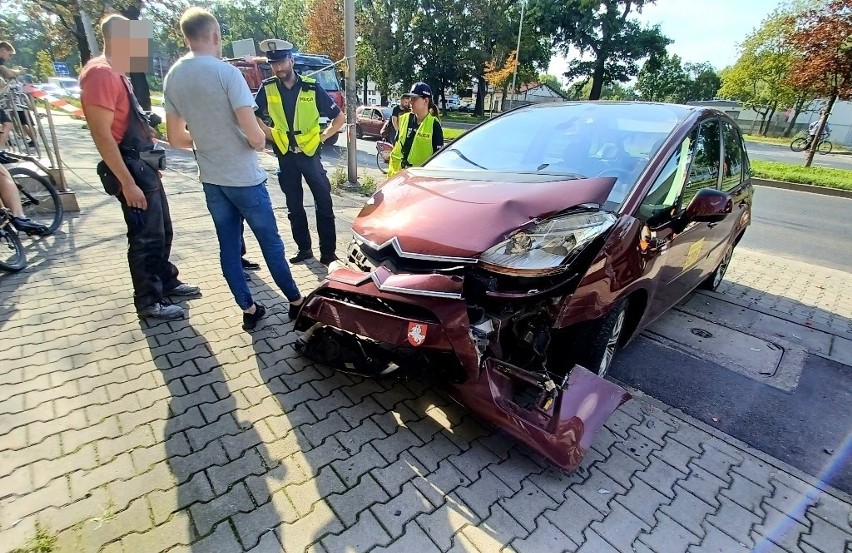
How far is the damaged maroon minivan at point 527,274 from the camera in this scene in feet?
6.50

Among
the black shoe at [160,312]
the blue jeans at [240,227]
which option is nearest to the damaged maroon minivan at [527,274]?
the blue jeans at [240,227]

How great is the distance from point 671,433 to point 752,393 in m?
0.90

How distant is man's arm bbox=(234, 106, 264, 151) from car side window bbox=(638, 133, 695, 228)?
2.25 meters

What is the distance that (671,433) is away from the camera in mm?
2521

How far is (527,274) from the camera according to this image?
2018 millimetres

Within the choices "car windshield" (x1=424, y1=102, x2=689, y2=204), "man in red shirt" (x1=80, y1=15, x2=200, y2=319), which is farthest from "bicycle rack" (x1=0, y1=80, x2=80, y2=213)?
"car windshield" (x1=424, y1=102, x2=689, y2=204)

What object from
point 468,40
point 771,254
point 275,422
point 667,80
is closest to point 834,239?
point 771,254

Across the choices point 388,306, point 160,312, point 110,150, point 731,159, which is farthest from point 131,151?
point 731,159

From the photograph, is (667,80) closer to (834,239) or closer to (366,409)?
(834,239)

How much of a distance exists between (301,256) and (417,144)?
1.60 metres

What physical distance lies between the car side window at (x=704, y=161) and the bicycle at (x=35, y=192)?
5.87 metres

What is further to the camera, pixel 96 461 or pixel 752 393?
pixel 752 393

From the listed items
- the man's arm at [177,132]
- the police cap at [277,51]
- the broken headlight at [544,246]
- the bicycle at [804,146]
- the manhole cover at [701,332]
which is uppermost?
the police cap at [277,51]

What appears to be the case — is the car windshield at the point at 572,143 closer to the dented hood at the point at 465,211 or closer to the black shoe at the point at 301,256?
the dented hood at the point at 465,211
